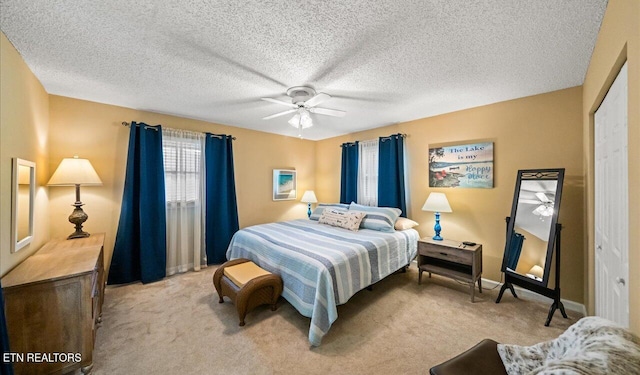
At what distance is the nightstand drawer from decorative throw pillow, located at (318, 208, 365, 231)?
36.9 inches

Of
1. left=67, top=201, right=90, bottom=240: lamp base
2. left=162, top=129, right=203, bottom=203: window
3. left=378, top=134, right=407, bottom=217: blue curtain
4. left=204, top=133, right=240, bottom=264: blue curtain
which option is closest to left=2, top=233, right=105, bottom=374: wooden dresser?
left=67, top=201, right=90, bottom=240: lamp base

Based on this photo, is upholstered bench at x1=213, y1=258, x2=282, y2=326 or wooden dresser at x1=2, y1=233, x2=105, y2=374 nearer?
wooden dresser at x1=2, y1=233, x2=105, y2=374

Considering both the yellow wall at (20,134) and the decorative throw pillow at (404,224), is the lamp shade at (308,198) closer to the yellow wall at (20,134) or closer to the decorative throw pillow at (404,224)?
the decorative throw pillow at (404,224)

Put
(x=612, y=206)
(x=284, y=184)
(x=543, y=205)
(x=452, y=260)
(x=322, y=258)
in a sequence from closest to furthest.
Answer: (x=612, y=206) → (x=322, y=258) → (x=543, y=205) → (x=452, y=260) → (x=284, y=184)

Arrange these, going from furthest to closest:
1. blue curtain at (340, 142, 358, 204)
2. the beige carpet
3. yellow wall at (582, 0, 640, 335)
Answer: blue curtain at (340, 142, 358, 204) < the beige carpet < yellow wall at (582, 0, 640, 335)

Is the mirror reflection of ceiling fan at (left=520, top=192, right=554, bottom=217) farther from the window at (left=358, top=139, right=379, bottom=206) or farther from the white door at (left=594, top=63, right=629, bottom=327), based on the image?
the window at (left=358, top=139, right=379, bottom=206)

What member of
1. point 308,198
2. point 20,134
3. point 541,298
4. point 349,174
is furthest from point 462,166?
point 20,134

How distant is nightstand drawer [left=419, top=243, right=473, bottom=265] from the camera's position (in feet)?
9.02

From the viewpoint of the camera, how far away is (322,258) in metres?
2.25

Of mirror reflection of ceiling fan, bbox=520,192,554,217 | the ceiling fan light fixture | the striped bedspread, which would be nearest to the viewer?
the striped bedspread

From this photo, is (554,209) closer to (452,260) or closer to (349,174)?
(452,260)

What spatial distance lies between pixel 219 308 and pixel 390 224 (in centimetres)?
242

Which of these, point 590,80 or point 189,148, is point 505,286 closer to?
point 590,80

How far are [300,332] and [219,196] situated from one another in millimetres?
2703
